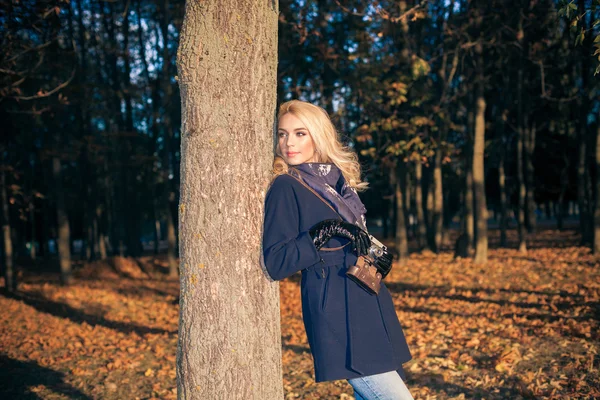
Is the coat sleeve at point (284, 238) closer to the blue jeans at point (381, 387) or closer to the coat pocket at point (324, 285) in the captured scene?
the coat pocket at point (324, 285)

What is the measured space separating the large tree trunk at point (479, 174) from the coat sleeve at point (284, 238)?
12.0m

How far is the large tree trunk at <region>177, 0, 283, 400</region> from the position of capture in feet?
8.36

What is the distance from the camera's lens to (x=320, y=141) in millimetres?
2877

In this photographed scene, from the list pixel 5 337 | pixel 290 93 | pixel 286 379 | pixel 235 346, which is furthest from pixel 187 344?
pixel 290 93

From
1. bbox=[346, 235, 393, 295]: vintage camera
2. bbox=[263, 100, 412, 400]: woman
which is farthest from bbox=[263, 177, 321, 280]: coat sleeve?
bbox=[346, 235, 393, 295]: vintage camera

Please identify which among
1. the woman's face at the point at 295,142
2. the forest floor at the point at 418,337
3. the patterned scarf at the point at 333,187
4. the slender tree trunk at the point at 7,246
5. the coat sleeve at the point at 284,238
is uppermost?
the woman's face at the point at 295,142

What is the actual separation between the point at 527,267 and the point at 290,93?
8011 mm

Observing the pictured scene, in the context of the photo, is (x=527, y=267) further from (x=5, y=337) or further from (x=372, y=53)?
(x=5, y=337)

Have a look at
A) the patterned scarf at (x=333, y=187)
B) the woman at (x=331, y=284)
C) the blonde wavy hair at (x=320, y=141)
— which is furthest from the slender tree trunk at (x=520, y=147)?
the woman at (x=331, y=284)

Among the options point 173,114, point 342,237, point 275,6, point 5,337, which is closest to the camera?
point 342,237

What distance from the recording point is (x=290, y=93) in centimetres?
1199

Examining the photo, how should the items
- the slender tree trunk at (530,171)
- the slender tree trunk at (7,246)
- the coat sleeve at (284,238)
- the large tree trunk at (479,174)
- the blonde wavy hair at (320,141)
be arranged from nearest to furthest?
the coat sleeve at (284,238) < the blonde wavy hair at (320,141) < the slender tree trunk at (7,246) < the large tree trunk at (479,174) < the slender tree trunk at (530,171)

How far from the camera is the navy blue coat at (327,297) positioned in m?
2.39

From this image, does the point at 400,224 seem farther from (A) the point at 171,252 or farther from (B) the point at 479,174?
(A) the point at 171,252
